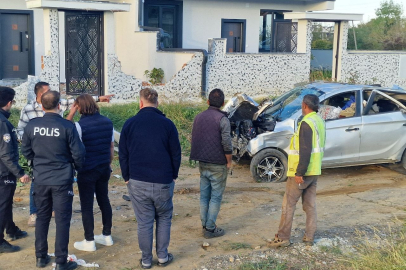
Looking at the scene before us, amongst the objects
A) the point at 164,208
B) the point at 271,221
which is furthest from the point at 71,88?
the point at 164,208

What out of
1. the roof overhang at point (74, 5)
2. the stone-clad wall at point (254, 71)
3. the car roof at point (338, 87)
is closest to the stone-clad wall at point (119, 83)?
the roof overhang at point (74, 5)

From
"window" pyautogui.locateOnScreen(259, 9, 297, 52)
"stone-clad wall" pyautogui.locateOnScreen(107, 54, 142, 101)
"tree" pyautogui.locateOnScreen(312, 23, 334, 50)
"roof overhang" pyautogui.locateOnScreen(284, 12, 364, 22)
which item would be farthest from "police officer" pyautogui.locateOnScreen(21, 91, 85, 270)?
→ "tree" pyautogui.locateOnScreen(312, 23, 334, 50)

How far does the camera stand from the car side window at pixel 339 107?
31.2 feet

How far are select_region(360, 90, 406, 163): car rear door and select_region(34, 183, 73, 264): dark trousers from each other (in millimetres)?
5799

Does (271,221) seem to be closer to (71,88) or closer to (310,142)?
(310,142)

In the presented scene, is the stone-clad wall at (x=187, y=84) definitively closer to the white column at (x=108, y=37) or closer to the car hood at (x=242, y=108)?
the white column at (x=108, y=37)

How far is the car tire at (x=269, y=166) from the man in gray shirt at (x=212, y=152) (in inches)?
109

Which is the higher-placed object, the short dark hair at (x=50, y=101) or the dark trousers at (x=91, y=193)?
the short dark hair at (x=50, y=101)

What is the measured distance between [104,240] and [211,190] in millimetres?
1397

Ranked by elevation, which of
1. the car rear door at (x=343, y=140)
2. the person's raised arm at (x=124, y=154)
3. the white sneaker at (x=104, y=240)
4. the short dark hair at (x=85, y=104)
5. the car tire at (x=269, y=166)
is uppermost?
the short dark hair at (x=85, y=104)

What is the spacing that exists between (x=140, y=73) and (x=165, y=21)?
3.42 m

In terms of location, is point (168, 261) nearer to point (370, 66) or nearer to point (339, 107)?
point (339, 107)

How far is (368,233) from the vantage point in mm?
6934

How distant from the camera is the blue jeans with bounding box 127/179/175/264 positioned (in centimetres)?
558
